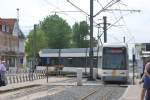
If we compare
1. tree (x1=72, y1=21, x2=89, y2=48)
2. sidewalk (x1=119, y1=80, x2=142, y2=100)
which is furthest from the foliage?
sidewalk (x1=119, y1=80, x2=142, y2=100)

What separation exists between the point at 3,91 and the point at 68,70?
3076cm

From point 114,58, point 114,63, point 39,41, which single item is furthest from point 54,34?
point 114,63

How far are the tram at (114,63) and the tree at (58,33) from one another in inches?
3372

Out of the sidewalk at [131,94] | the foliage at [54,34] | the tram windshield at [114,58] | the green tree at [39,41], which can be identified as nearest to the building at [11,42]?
the green tree at [39,41]

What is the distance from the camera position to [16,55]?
113625mm

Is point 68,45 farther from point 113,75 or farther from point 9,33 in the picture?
point 113,75

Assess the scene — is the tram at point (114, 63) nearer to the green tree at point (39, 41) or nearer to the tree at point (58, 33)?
the green tree at point (39, 41)

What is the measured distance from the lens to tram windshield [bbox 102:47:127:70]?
42.8 meters

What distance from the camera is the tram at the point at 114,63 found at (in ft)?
139

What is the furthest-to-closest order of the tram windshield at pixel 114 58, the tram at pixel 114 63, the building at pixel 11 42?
the building at pixel 11 42
the tram windshield at pixel 114 58
the tram at pixel 114 63

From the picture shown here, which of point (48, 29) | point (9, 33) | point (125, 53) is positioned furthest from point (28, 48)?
point (125, 53)

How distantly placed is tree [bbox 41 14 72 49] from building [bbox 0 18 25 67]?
8.72 m

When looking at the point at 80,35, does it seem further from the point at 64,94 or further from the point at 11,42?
the point at 64,94

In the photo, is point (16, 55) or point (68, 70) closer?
point (68, 70)
